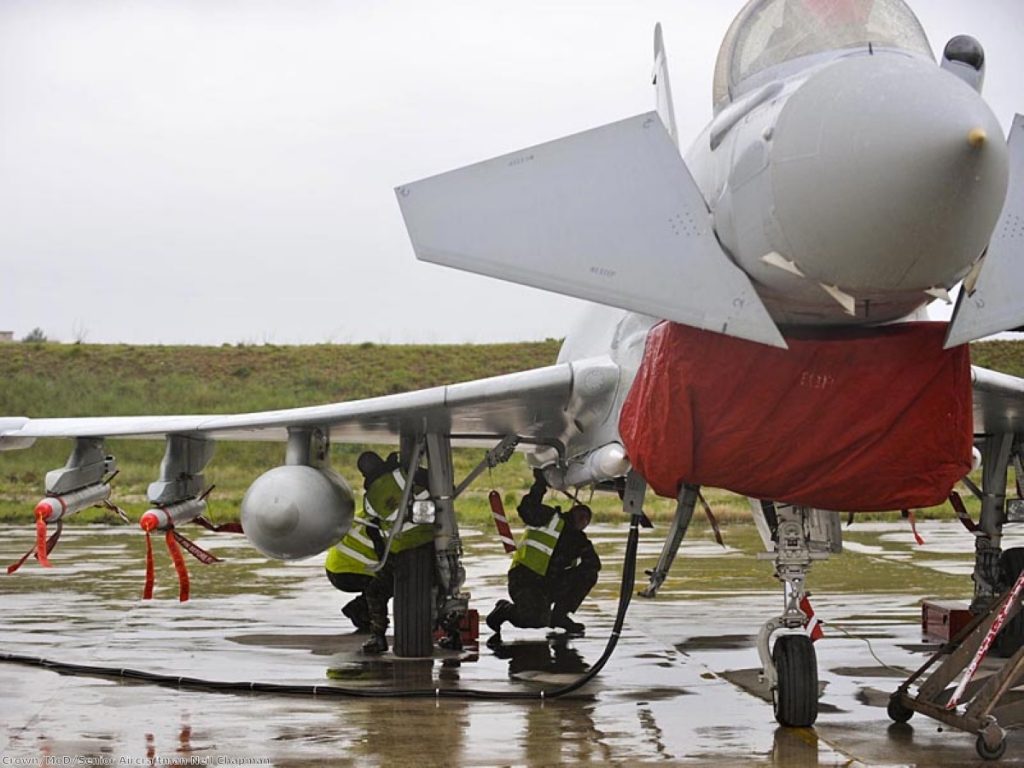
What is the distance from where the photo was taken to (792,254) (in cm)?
590

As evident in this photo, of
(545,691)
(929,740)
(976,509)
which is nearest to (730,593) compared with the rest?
(545,691)

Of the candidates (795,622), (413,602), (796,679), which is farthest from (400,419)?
(796,679)

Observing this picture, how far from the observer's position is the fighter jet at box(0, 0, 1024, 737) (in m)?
5.54

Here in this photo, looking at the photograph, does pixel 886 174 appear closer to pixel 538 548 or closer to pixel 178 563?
pixel 538 548

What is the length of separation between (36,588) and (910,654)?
9.75 m

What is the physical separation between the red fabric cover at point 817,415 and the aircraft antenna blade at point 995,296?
55 centimetres

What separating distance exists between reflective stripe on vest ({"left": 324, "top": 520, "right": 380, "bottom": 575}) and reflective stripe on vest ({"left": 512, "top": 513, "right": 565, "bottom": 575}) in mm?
1160

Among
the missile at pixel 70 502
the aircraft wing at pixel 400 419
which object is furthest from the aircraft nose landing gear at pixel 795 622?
the missile at pixel 70 502

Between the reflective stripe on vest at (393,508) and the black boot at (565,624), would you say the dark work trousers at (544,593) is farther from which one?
the reflective stripe on vest at (393,508)

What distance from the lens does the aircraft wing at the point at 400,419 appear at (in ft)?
32.4

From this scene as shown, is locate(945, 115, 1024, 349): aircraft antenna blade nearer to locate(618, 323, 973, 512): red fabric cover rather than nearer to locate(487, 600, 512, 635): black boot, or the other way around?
locate(618, 323, 973, 512): red fabric cover

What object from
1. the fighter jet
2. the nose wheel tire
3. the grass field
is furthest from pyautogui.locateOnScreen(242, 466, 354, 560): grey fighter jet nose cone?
the grass field

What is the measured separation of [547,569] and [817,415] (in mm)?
5142

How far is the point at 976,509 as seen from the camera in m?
30.8
